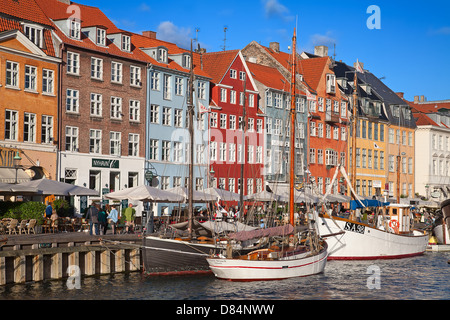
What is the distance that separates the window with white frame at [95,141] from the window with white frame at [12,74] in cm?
720

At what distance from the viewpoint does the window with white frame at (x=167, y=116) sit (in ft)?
201

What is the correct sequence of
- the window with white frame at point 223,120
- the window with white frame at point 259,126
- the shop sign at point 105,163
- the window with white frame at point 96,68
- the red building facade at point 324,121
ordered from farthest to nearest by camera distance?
the red building facade at point 324,121 < the window with white frame at point 259,126 < the window with white frame at point 223,120 < the window with white frame at point 96,68 < the shop sign at point 105,163

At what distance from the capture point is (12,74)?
49062 millimetres

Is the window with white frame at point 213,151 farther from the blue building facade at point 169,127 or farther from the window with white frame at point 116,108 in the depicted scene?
the window with white frame at point 116,108

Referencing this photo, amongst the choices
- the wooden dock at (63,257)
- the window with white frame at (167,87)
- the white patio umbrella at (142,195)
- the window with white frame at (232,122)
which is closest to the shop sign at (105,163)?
the window with white frame at (167,87)

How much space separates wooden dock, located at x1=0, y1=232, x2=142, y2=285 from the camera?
30141mm

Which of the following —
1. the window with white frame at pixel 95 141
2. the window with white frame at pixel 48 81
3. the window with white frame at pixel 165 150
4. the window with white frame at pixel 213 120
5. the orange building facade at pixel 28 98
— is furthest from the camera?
the window with white frame at pixel 213 120

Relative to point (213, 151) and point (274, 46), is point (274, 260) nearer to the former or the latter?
point (213, 151)

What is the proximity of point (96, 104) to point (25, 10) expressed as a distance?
27.7ft

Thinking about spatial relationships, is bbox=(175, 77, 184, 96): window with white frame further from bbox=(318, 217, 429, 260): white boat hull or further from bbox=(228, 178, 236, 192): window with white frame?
bbox=(318, 217, 429, 260): white boat hull

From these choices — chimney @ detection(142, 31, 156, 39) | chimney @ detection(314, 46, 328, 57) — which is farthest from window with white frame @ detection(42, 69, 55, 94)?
chimney @ detection(314, 46, 328, 57)

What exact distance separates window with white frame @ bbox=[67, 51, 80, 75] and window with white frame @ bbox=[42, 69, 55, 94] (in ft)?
4.98
